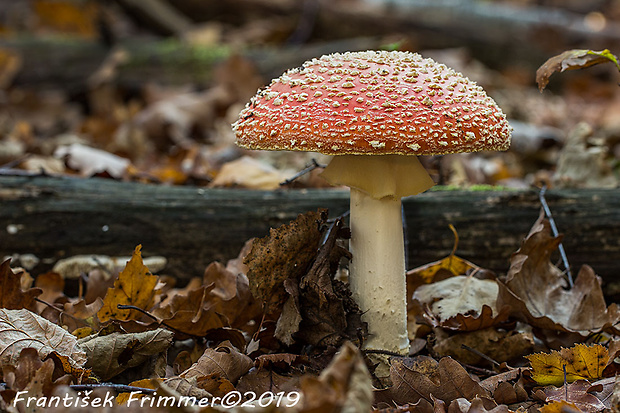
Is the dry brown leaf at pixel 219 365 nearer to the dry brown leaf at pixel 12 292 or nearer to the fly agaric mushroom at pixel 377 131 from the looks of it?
the fly agaric mushroom at pixel 377 131

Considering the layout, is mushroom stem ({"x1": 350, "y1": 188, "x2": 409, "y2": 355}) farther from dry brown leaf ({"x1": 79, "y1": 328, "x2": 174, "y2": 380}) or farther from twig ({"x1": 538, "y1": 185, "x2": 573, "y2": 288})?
twig ({"x1": 538, "y1": 185, "x2": 573, "y2": 288})

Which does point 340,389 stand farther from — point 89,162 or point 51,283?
point 89,162

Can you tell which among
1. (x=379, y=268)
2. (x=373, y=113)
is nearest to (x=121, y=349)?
(x=379, y=268)

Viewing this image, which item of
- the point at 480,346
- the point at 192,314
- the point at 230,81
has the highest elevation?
the point at 230,81

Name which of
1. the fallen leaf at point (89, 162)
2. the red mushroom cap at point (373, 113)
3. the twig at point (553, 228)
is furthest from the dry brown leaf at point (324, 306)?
the fallen leaf at point (89, 162)

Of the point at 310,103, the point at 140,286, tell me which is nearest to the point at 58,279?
the point at 140,286
